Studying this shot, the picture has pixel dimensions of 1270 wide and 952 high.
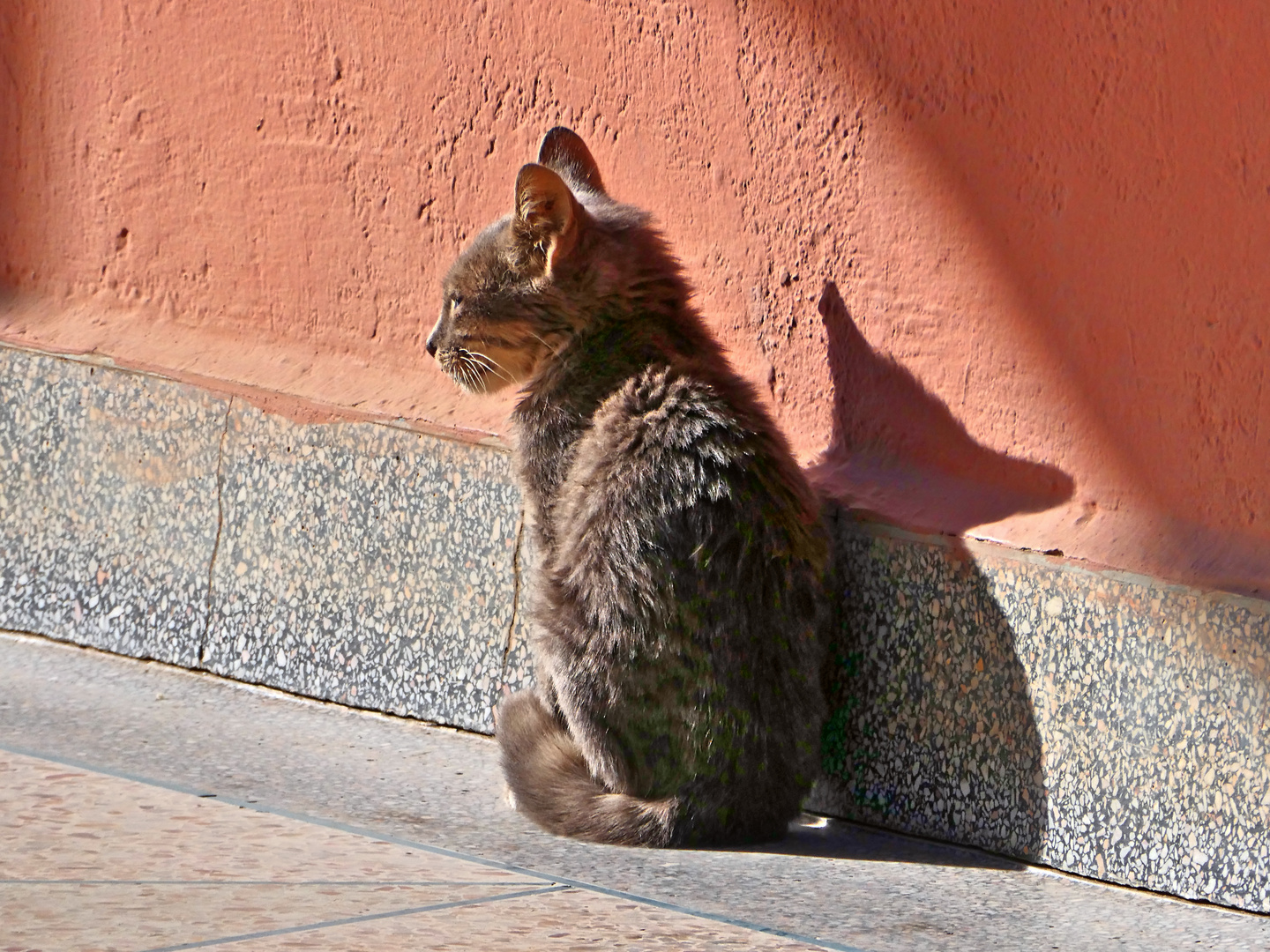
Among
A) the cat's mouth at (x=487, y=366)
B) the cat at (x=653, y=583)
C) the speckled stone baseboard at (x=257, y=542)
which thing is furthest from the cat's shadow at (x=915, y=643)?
the speckled stone baseboard at (x=257, y=542)

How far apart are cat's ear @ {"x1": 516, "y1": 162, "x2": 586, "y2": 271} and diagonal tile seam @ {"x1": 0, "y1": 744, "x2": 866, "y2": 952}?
52.7 inches

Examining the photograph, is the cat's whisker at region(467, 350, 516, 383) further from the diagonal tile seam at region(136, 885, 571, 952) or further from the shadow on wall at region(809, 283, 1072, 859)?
the diagonal tile seam at region(136, 885, 571, 952)

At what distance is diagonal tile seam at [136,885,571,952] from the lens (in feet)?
8.94

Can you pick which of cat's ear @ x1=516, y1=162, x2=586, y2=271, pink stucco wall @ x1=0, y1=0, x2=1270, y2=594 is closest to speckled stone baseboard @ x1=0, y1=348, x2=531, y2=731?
pink stucco wall @ x1=0, y1=0, x2=1270, y2=594

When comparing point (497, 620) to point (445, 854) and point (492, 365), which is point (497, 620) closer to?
point (492, 365)

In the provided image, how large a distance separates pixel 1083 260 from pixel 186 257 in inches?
110

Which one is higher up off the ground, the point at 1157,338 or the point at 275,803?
the point at 1157,338

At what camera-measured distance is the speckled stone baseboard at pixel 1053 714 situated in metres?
3.29

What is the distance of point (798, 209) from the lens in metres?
4.03

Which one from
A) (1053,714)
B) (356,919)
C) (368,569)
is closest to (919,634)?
(1053,714)

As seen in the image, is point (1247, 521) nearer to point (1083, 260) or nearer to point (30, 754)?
point (1083, 260)

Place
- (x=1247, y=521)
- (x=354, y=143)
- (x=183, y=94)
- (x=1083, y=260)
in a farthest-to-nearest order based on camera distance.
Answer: (x=183, y=94) → (x=354, y=143) → (x=1083, y=260) → (x=1247, y=521)

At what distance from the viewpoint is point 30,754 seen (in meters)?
3.96

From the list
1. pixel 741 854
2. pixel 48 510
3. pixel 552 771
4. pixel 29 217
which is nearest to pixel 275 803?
pixel 552 771
